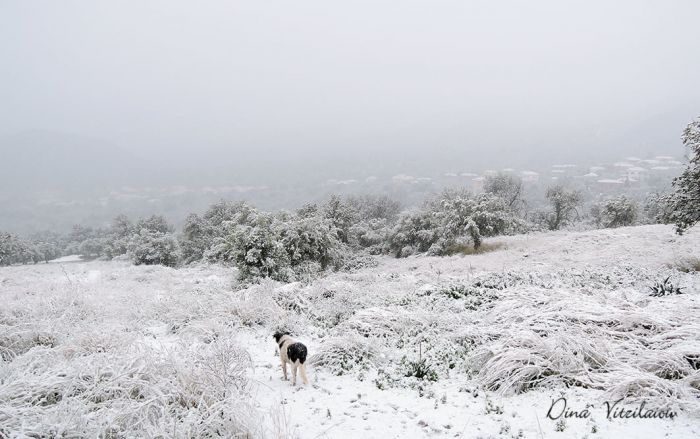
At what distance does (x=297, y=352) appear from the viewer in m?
5.55

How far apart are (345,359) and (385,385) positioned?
1054mm

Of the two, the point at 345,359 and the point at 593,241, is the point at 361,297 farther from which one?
the point at 593,241

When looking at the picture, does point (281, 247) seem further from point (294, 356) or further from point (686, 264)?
point (686, 264)

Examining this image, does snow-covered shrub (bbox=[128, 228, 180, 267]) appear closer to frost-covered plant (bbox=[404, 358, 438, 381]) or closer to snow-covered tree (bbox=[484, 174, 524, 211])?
frost-covered plant (bbox=[404, 358, 438, 381])

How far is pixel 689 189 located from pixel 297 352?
44.2ft

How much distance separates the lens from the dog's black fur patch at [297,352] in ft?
18.2

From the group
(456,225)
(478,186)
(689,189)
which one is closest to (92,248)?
(456,225)

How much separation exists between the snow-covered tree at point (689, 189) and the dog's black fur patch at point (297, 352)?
515 inches

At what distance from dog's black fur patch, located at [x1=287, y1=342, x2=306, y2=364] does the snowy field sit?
484 millimetres

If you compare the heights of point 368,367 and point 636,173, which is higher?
point 368,367

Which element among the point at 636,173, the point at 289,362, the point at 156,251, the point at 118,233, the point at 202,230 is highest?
the point at 289,362

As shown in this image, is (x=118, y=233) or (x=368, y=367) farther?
(x=118, y=233)

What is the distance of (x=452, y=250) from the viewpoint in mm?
31875

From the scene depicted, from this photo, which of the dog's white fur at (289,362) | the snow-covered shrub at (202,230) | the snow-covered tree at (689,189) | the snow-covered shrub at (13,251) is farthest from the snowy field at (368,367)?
the snow-covered shrub at (13,251)
